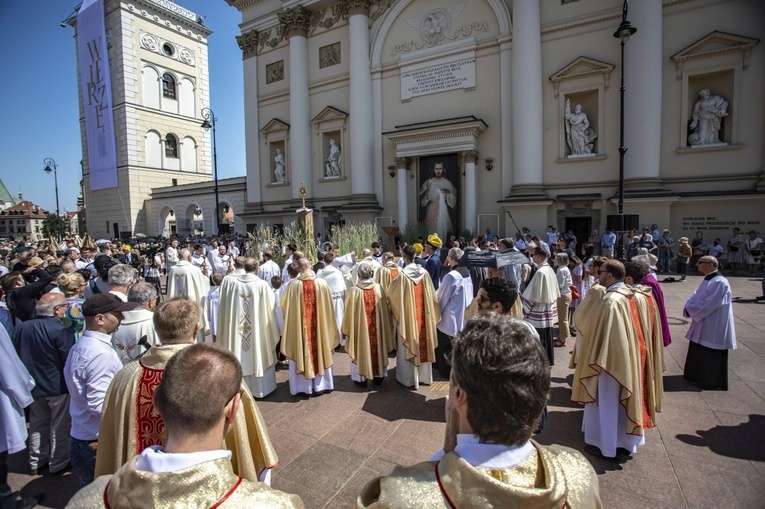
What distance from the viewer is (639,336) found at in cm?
370

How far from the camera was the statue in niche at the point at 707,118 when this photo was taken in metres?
13.9

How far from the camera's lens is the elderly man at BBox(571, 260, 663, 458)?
346 centimetres

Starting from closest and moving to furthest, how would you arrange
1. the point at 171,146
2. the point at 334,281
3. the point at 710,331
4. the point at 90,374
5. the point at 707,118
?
1. the point at 90,374
2. the point at 710,331
3. the point at 334,281
4. the point at 707,118
5. the point at 171,146

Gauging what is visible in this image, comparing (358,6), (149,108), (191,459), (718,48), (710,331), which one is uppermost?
(358,6)

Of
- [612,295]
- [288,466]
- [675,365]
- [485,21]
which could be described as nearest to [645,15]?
[485,21]

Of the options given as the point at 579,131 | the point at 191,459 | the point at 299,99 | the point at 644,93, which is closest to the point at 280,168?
the point at 299,99

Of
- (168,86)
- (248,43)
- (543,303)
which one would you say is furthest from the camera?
(168,86)

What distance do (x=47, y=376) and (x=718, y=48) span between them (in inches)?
780

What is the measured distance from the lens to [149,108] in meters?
33.2

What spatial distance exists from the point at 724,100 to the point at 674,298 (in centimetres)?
919

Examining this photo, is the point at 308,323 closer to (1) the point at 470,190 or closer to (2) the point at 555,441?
(2) the point at 555,441

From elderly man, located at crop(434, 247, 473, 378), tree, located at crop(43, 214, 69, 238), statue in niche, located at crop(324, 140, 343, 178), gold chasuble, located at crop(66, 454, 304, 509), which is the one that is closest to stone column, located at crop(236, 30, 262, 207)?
statue in niche, located at crop(324, 140, 343, 178)

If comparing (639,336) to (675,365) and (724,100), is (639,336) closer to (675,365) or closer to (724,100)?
(675,365)

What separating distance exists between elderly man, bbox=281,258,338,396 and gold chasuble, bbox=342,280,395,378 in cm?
30
